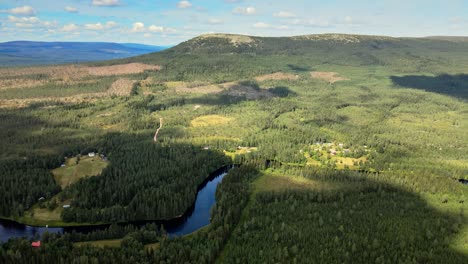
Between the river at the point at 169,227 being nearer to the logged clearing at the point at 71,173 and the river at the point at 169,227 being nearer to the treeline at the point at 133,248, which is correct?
the treeline at the point at 133,248

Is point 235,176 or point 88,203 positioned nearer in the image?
point 88,203

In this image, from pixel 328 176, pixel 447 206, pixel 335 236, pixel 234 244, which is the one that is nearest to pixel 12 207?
pixel 234 244

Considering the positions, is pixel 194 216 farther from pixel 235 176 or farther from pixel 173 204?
pixel 235 176

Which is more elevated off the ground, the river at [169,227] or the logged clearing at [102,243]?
the logged clearing at [102,243]

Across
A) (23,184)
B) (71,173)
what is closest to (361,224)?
(71,173)

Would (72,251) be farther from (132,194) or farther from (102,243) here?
(132,194)

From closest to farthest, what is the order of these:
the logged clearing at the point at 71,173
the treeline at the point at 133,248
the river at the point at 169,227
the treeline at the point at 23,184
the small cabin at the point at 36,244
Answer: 1. the treeline at the point at 133,248
2. the small cabin at the point at 36,244
3. the river at the point at 169,227
4. the treeline at the point at 23,184
5. the logged clearing at the point at 71,173

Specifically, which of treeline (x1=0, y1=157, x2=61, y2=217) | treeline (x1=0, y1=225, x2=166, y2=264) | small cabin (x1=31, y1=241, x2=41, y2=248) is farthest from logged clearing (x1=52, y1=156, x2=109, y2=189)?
treeline (x1=0, y1=225, x2=166, y2=264)

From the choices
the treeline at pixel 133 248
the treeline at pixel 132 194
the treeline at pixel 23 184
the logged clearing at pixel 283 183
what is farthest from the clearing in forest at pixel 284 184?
the treeline at pixel 23 184

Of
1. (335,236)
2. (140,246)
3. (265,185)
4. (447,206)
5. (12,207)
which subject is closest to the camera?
(140,246)
